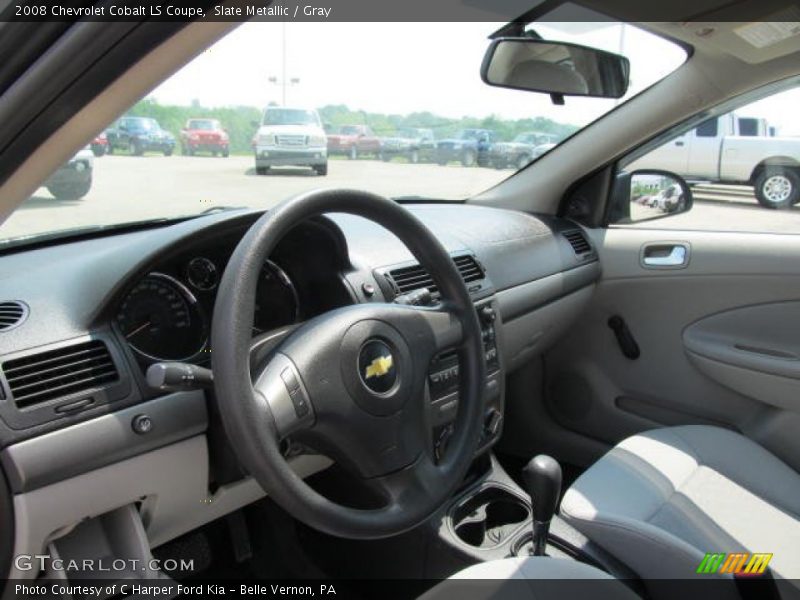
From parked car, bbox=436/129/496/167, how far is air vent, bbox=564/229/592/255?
56 cm

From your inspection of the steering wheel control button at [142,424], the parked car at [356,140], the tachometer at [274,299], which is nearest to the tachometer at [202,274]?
the tachometer at [274,299]

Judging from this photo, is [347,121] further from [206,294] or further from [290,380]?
[290,380]

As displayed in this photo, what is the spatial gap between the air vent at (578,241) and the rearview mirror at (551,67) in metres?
0.83

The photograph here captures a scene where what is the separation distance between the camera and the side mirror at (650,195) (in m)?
3.11

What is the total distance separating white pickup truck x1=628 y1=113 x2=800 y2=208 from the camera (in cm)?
279

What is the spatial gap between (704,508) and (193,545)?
4.98 ft

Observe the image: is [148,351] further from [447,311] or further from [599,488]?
[599,488]

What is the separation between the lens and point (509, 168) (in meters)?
3.30

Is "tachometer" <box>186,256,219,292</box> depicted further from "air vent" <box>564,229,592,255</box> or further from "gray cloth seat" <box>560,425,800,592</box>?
"air vent" <box>564,229,592,255</box>

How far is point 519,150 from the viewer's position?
10.8ft

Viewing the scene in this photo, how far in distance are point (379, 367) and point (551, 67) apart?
121 cm

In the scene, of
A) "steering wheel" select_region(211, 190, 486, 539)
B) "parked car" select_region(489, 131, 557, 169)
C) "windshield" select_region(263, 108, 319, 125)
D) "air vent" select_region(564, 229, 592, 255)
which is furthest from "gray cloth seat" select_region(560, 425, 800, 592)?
"windshield" select_region(263, 108, 319, 125)

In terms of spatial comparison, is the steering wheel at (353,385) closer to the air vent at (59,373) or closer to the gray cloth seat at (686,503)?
the air vent at (59,373)

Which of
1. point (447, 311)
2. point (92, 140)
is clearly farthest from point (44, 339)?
point (447, 311)
